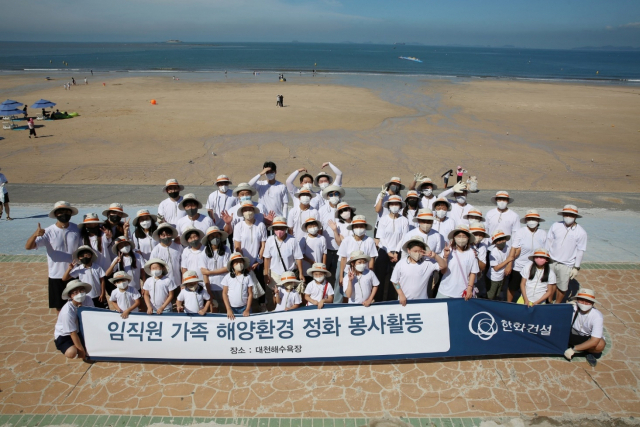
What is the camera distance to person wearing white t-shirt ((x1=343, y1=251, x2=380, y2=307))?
18.7 ft

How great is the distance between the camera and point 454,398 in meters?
5.29

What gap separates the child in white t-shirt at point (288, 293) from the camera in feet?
18.5

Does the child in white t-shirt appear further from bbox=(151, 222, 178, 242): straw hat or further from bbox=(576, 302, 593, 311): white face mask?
bbox=(576, 302, 593, 311): white face mask

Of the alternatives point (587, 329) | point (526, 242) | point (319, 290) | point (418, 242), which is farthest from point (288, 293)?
point (587, 329)

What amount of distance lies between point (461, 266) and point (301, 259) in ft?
7.58

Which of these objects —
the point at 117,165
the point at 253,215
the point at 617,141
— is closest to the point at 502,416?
the point at 253,215

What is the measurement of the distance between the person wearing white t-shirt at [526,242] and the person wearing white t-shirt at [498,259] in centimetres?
14

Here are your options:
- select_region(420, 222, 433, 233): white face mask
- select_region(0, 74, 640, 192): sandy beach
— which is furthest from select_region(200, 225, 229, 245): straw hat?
select_region(0, 74, 640, 192): sandy beach

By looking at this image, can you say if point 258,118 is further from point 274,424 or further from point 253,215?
point 274,424

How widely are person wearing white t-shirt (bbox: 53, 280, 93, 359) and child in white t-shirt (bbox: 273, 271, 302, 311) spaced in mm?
2518

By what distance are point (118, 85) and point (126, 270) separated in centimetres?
4870

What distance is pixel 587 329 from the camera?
5.82 metres

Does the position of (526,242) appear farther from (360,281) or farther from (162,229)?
(162,229)

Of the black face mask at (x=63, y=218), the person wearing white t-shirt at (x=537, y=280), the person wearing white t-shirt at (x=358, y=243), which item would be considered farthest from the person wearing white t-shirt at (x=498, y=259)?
the black face mask at (x=63, y=218)
